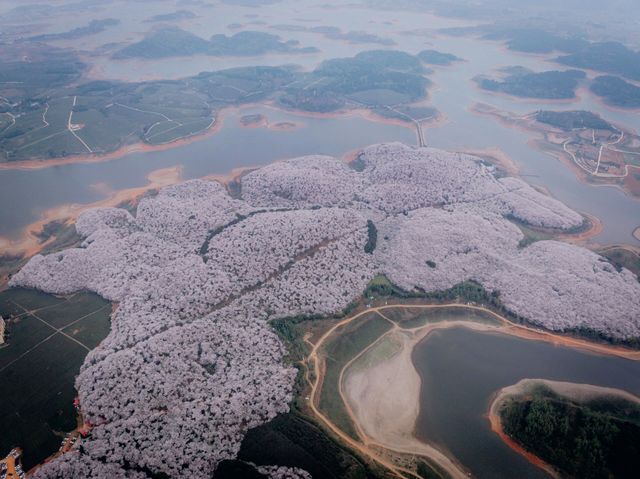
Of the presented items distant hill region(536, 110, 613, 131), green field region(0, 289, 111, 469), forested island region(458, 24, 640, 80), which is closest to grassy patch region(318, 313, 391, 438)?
green field region(0, 289, 111, 469)

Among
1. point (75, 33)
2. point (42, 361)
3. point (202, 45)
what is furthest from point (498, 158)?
point (75, 33)

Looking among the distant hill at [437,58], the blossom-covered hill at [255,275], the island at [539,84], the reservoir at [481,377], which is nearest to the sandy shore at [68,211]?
the blossom-covered hill at [255,275]

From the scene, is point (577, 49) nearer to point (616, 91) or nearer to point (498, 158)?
point (616, 91)

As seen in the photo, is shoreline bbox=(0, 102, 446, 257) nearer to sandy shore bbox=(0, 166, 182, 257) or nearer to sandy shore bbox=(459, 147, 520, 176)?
sandy shore bbox=(0, 166, 182, 257)

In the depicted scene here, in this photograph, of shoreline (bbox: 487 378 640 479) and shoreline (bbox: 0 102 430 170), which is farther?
shoreline (bbox: 0 102 430 170)

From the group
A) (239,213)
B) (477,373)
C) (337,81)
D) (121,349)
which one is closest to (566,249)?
(477,373)

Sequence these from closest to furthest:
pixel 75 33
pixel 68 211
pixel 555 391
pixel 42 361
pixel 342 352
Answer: pixel 555 391 → pixel 42 361 → pixel 342 352 → pixel 68 211 → pixel 75 33

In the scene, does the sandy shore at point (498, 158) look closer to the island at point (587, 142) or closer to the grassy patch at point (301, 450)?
the island at point (587, 142)
